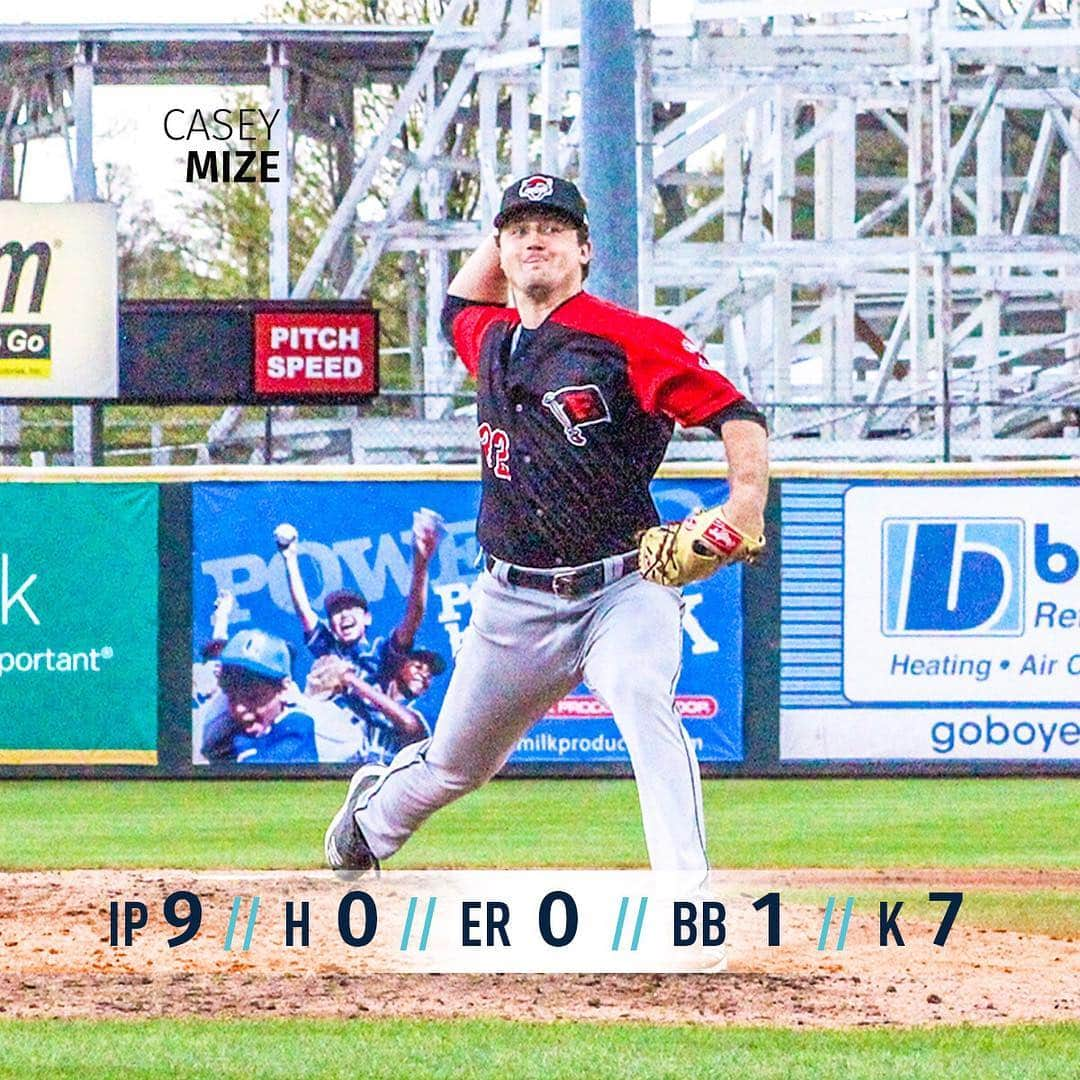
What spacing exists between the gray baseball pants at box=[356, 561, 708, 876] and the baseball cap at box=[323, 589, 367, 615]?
5.62 m

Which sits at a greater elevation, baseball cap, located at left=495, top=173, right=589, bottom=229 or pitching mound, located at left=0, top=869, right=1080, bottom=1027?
baseball cap, located at left=495, top=173, right=589, bottom=229

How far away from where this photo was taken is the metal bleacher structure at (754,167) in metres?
18.5

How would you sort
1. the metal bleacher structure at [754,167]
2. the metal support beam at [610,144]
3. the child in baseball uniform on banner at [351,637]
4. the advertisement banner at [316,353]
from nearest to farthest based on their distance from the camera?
the metal support beam at [610,144], the child in baseball uniform on banner at [351,637], the advertisement banner at [316,353], the metal bleacher structure at [754,167]

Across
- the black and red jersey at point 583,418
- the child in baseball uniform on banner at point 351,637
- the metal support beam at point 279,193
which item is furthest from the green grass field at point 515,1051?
the metal support beam at point 279,193

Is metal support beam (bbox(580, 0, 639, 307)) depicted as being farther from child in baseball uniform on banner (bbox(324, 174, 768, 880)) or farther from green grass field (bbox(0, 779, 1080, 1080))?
child in baseball uniform on banner (bbox(324, 174, 768, 880))

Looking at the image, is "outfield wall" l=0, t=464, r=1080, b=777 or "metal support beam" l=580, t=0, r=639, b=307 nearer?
"metal support beam" l=580, t=0, r=639, b=307

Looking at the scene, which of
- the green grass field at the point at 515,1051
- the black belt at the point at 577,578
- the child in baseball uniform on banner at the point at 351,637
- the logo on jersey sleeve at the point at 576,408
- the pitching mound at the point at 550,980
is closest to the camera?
the green grass field at the point at 515,1051

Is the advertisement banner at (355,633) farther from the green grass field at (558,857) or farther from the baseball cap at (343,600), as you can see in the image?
the green grass field at (558,857)

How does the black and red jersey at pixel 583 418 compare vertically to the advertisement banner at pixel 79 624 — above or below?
above

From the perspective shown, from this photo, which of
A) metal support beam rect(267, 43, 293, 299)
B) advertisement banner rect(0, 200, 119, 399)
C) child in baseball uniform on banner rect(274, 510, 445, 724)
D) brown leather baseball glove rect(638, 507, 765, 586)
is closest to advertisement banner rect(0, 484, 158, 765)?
child in baseball uniform on banner rect(274, 510, 445, 724)

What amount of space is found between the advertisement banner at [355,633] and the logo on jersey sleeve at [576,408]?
6.09 meters

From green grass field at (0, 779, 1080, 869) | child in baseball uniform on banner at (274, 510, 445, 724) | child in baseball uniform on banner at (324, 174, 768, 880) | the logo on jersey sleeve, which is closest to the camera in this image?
child in baseball uniform on banner at (324, 174, 768, 880)

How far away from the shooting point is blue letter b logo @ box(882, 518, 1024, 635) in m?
11.8

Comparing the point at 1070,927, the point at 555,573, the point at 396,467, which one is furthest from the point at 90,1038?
the point at 396,467
